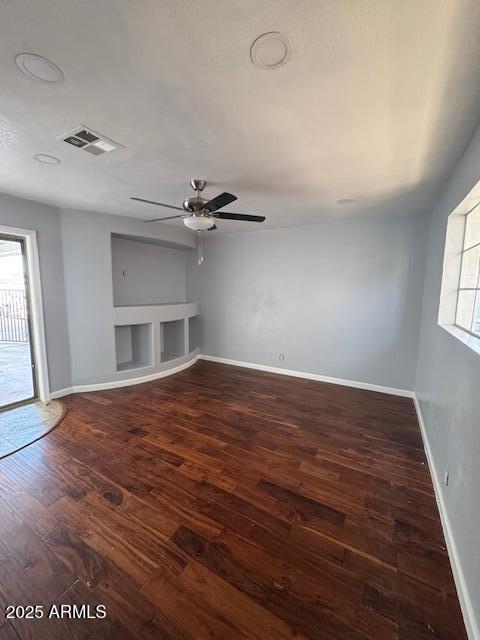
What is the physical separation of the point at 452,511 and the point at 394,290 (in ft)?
9.18

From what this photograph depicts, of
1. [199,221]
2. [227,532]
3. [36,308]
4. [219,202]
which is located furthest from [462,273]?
[36,308]

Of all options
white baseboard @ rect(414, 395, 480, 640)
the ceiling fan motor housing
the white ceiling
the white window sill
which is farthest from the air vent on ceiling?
white baseboard @ rect(414, 395, 480, 640)

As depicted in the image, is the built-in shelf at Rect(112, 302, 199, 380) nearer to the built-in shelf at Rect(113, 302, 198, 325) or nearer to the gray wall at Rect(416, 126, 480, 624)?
the built-in shelf at Rect(113, 302, 198, 325)

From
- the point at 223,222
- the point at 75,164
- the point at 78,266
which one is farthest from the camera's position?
the point at 223,222

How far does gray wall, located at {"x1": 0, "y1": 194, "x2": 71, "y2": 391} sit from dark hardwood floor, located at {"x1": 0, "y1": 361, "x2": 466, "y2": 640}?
1.03 metres

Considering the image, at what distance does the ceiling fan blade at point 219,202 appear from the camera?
6.91 feet

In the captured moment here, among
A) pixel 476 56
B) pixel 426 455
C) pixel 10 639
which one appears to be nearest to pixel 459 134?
pixel 476 56

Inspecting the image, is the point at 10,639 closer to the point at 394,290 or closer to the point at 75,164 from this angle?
the point at 75,164

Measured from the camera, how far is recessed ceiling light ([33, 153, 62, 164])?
1985 millimetres

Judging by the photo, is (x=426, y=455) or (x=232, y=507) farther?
(x=426, y=455)

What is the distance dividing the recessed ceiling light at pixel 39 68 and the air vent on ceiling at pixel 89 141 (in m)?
0.38

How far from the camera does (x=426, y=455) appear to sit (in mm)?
2371

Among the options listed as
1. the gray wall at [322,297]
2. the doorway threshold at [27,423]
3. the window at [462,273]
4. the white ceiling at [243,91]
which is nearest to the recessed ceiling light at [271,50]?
the white ceiling at [243,91]

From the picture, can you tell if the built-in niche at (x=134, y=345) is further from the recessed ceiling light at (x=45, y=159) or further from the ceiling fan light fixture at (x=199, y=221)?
the recessed ceiling light at (x=45, y=159)
